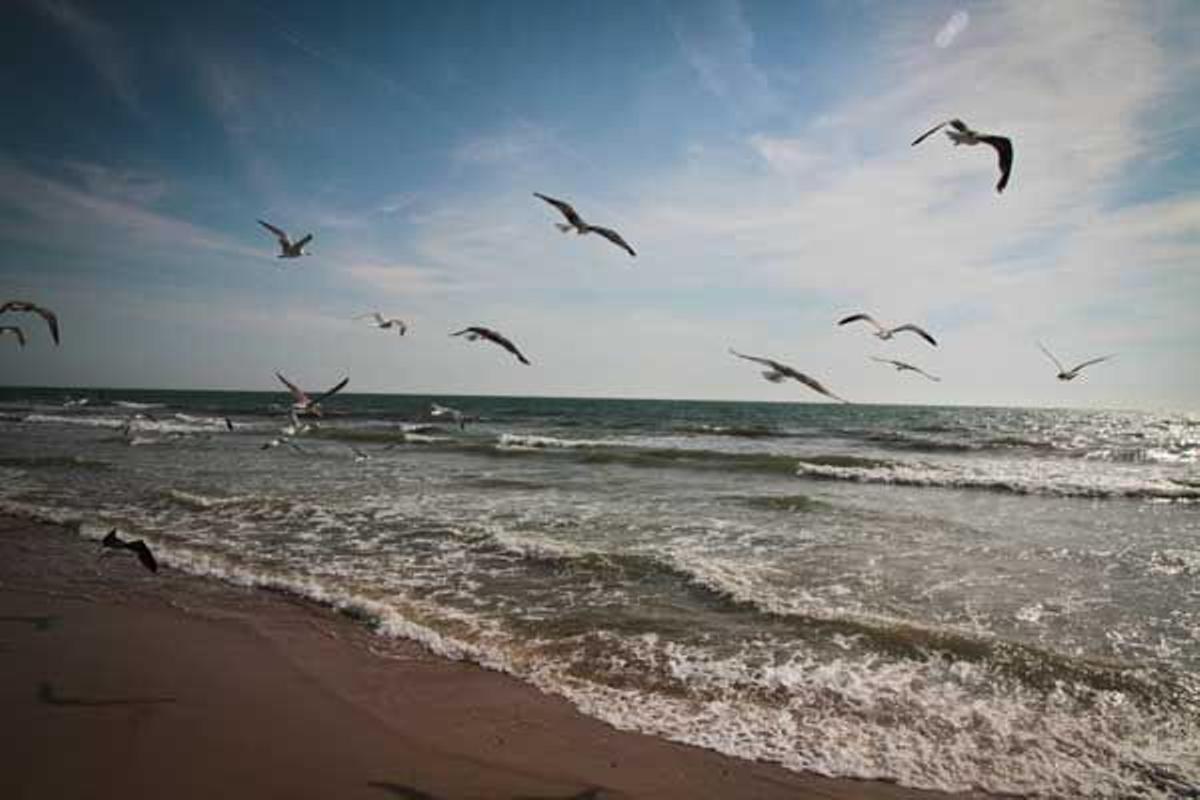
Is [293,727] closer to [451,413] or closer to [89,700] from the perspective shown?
[89,700]

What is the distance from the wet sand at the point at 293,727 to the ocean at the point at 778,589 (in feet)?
1.03

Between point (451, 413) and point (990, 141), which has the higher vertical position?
point (990, 141)

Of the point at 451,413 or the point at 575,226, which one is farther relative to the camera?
the point at 451,413

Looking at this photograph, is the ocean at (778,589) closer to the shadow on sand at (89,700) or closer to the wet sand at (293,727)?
the wet sand at (293,727)

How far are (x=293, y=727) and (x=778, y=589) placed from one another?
17.3ft

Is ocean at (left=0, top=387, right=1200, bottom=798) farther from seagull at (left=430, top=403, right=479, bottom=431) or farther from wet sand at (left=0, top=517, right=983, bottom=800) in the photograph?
seagull at (left=430, top=403, right=479, bottom=431)

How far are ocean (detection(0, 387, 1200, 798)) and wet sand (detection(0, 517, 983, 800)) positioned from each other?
12.4 inches

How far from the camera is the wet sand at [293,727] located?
3789mm

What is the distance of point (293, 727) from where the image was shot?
14.5 ft

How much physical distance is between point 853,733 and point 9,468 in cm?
2115

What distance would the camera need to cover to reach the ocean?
14.9 ft

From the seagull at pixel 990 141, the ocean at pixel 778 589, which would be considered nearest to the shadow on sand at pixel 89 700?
the ocean at pixel 778 589

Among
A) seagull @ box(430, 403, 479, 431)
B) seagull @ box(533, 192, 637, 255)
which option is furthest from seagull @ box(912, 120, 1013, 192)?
seagull @ box(430, 403, 479, 431)

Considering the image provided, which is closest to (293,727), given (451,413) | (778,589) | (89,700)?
(89,700)
